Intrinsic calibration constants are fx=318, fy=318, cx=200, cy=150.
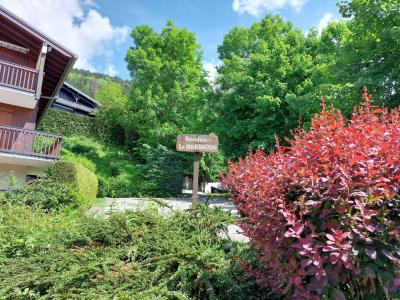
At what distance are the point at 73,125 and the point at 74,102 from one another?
11.9 metres

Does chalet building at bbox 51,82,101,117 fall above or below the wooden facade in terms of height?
above

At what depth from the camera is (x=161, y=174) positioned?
62.7 feet

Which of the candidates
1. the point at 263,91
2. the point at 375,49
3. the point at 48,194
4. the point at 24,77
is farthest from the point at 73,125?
the point at 375,49

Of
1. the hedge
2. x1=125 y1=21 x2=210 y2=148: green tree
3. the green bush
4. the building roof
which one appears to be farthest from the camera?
the hedge

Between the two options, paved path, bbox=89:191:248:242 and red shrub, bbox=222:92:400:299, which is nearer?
red shrub, bbox=222:92:400:299

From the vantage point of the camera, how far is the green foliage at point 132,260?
3367 mm

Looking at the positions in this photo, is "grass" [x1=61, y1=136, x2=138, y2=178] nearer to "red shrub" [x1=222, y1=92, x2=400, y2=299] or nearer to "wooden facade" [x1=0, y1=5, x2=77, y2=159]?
"wooden facade" [x1=0, y1=5, x2=77, y2=159]

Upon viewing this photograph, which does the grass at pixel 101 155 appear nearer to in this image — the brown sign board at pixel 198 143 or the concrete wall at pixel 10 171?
the concrete wall at pixel 10 171

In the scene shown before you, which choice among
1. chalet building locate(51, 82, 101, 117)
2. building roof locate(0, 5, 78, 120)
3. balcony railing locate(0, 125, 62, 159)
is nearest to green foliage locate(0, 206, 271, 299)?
balcony railing locate(0, 125, 62, 159)

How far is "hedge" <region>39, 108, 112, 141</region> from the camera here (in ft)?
80.7

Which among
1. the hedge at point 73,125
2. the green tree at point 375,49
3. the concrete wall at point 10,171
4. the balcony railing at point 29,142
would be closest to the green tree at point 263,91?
the green tree at point 375,49

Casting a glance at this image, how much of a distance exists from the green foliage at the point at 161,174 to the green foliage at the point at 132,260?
1386cm

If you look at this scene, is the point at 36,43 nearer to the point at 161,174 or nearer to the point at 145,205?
the point at 161,174

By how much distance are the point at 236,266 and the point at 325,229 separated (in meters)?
1.51
